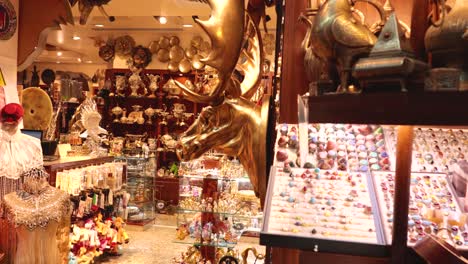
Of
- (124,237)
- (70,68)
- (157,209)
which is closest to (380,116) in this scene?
(124,237)

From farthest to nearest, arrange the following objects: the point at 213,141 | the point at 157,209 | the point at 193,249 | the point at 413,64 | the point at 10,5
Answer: the point at 157,209 < the point at 193,249 < the point at 10,5 < the point at 213,141 < the point at 413,64

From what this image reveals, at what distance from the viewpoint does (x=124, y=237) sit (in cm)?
511

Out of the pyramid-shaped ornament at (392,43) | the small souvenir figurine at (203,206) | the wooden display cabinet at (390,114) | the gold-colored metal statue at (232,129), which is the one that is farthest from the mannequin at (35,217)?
the pyramid-shaped ornament at (392,43)

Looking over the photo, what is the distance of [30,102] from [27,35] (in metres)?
0.87

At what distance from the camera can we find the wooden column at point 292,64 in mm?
1149

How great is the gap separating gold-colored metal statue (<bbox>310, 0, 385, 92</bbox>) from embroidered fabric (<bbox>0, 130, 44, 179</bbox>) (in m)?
2.88

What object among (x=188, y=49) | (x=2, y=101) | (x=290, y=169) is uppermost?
(x=188, y=49)

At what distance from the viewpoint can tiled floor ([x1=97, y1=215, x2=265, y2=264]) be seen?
4.85m

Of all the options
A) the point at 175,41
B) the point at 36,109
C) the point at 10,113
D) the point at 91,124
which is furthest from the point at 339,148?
the point at 175,41

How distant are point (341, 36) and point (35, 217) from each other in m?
3.10

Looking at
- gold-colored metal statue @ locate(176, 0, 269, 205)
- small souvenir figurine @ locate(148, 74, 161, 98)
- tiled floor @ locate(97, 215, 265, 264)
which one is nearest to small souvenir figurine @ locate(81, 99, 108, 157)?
tiled floor @ locate(97, 215, 265, 264)

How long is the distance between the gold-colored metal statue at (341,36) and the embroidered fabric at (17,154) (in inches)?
113

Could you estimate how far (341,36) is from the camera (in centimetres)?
59

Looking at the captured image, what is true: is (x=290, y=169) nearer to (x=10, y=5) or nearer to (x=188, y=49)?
(x=10, y=5)
